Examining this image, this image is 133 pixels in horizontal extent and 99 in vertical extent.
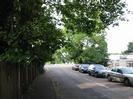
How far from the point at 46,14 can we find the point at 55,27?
3.03 feet

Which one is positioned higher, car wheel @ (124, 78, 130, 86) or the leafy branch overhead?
the leafy branch overhead

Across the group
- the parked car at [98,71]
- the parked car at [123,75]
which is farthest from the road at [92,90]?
the parked car at [98,71]

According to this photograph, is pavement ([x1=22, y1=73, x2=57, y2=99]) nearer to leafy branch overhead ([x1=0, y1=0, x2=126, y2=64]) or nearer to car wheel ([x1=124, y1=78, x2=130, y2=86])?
leafy branch overhead ([x1=0, y1=0, x2=126, y2=64])

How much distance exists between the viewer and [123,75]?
1101 inches

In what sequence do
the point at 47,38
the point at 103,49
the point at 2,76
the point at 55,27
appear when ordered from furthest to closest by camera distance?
the point at 103,49, the point at 55,27, the point at 47,38, the point at 2,76

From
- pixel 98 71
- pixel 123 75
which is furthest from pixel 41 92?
pixel 98 71

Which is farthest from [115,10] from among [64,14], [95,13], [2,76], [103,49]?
[103,49]

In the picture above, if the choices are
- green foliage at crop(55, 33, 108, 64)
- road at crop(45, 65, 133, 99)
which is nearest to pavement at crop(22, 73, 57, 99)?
road at crop(45, 65, 133, 99)

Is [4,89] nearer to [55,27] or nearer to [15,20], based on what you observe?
[15,20]

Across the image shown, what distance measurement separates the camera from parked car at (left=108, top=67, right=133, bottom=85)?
87.6ft

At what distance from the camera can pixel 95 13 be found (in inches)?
704

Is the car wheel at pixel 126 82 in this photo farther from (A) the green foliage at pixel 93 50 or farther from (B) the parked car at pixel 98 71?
(A) the green foliage at pixel 93 50

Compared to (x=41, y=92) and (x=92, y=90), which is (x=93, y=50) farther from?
(x=41, y=92)

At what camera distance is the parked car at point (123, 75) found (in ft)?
87.6
